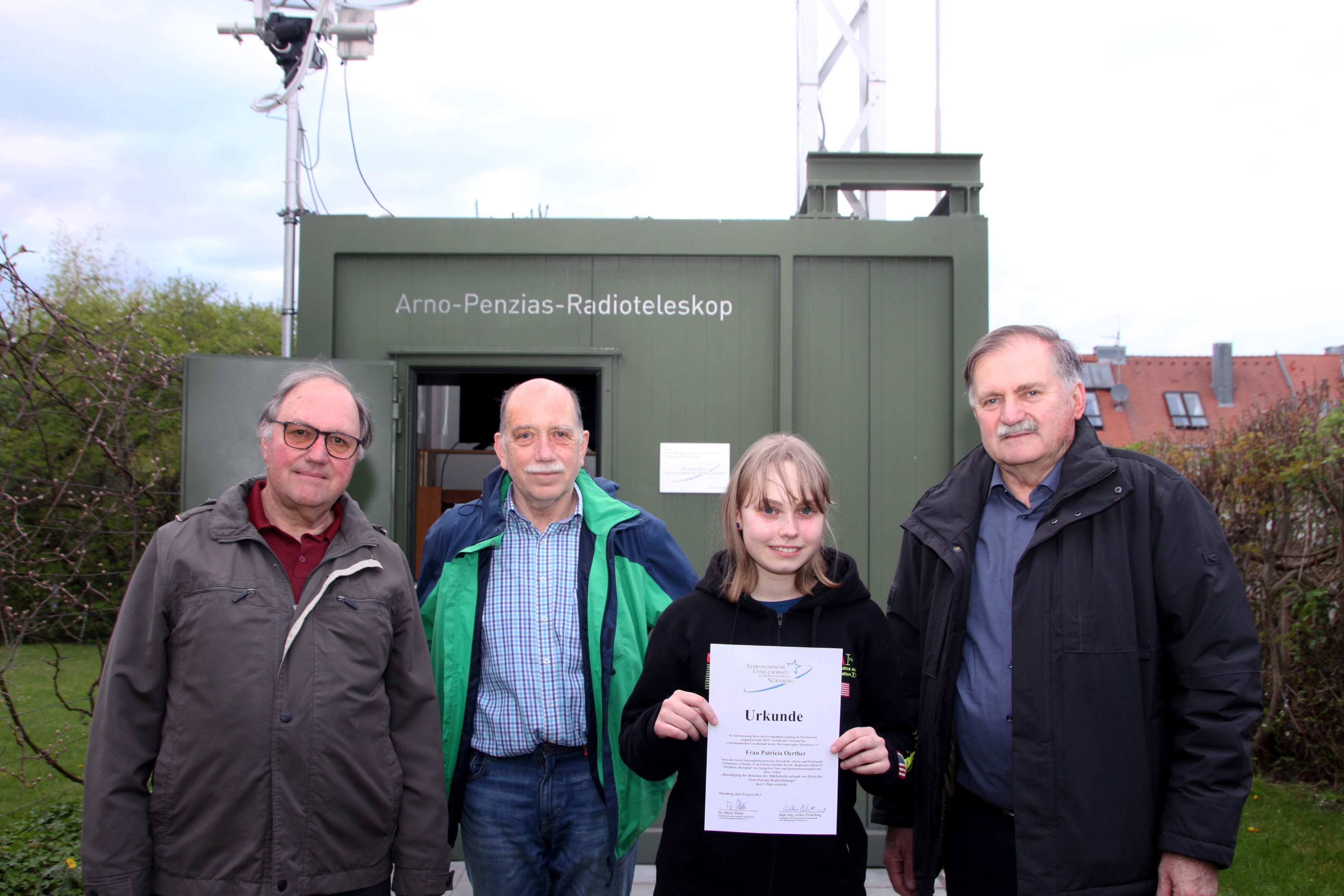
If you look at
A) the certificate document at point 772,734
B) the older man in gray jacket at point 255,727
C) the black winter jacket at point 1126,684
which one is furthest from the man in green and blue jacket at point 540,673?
the black winter jacket at point 1126,684

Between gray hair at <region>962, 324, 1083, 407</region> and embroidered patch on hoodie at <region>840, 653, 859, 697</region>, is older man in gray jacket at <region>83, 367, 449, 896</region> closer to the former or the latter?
embroidered patch on hoodie at <region>840, 653, 859, 697</region>

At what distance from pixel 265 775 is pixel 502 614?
73 centimetres

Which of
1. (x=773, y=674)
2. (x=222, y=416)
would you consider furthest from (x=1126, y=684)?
(x=222, y=416)

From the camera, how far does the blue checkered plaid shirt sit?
96.6 inches

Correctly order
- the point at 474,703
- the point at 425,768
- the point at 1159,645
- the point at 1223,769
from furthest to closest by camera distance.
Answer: the point at 474,703 → the point at 425,768 → the point at 1159,645 → the point at 1223,769

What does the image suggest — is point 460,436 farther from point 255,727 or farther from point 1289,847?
point 1289,847

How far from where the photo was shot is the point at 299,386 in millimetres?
2275

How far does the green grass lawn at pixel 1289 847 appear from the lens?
4.52m

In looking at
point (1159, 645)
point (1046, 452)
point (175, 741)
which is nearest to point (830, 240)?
point (1046, 452)

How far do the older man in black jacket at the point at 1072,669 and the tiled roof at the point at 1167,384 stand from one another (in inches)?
1263

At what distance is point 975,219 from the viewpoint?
4.60 m

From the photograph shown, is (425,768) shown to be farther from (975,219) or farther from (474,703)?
(975,219)

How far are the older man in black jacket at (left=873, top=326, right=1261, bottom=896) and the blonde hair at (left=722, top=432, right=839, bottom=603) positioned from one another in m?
0.37

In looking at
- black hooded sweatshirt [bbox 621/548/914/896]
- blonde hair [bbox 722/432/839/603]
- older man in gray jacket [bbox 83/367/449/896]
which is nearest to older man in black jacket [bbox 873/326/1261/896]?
black hooded sweatshirt [bbox 621/548/914/896]
